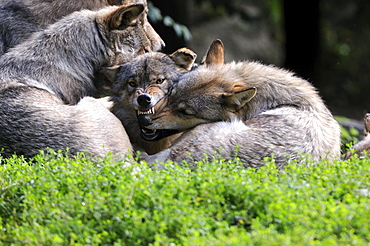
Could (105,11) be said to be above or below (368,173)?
above

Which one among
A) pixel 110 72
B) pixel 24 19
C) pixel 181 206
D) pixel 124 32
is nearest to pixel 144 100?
pixel 110 72

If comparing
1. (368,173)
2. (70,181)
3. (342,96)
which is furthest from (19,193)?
(342,96)

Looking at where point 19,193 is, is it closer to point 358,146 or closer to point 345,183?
point 345,183

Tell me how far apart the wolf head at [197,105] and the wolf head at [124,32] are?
1.13 metres

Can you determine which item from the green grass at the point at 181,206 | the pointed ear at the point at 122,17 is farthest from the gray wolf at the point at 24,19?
the green grass at the point at 181,206

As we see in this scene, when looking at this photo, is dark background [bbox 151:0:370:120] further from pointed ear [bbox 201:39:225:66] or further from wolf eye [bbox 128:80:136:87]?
wolf eye [bbox 128:80:136:87]

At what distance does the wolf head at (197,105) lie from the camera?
232 inches

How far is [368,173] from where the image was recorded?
4660 mm

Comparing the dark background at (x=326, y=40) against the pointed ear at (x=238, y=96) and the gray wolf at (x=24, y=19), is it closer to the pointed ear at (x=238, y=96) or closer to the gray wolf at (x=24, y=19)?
the gray wolf at (x=24, y=19)

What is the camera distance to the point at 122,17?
21.9ft

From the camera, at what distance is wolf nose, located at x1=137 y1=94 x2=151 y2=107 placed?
19.3 ft

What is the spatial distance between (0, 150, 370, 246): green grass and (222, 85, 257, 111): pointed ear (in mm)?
1280

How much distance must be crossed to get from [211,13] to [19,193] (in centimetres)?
1193

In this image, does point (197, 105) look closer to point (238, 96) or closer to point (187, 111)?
point (187, 111)
